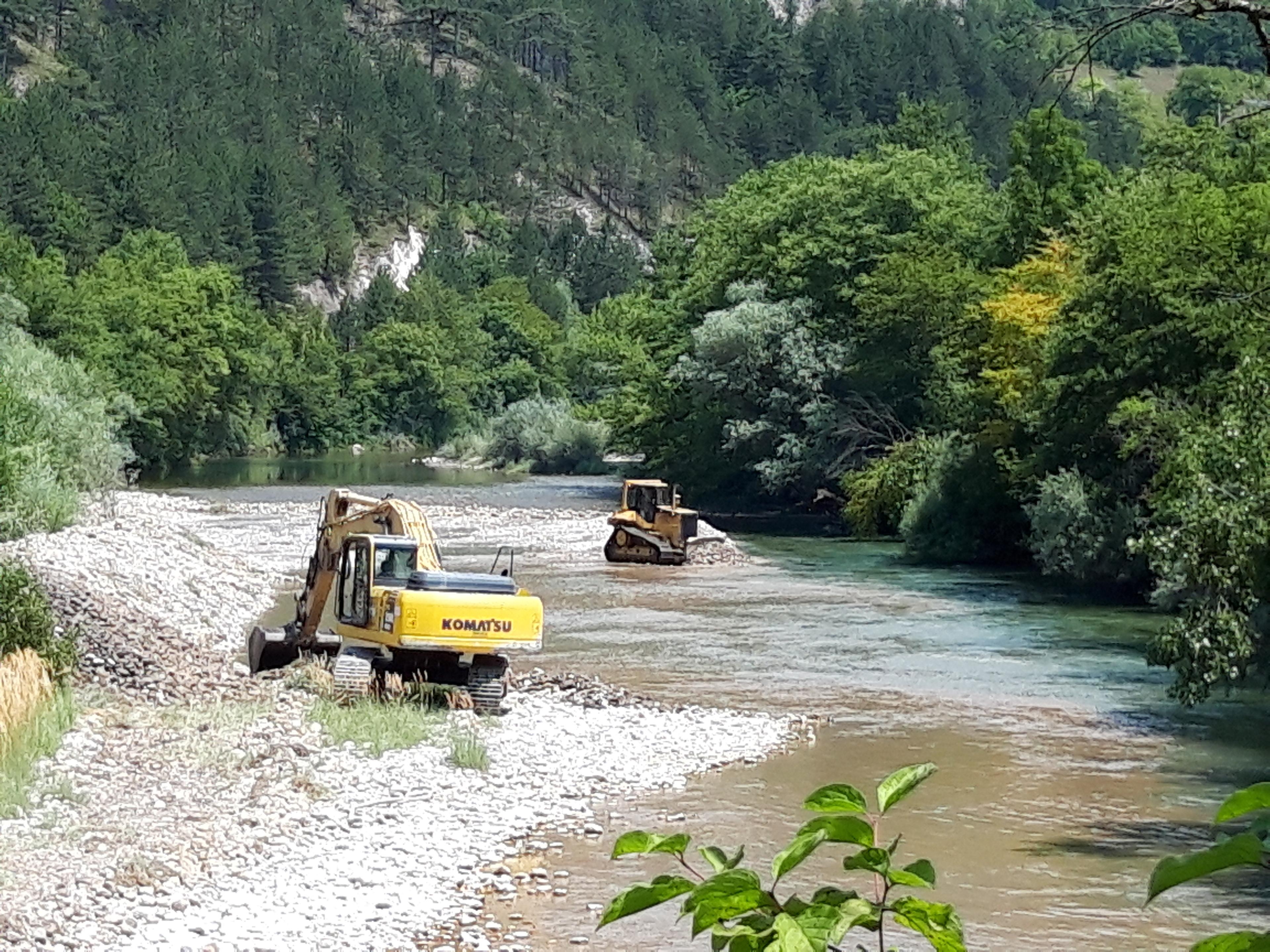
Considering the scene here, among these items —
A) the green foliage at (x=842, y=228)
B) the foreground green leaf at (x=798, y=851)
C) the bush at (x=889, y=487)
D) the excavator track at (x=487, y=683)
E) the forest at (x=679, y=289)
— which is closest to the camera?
the foreground green leaf at (x=798, y=851)

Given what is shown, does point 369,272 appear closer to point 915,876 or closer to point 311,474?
point 311,474

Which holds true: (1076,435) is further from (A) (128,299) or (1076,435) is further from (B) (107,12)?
(B) (107,12)

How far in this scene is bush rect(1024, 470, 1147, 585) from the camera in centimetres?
3481

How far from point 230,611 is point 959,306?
27.1 meters

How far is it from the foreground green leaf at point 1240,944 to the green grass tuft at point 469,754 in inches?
599

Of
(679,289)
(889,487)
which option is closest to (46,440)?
(889,487)

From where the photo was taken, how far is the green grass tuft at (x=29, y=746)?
14.2 meters

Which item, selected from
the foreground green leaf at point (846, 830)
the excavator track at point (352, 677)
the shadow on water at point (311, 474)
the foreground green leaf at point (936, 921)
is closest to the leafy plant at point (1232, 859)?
the foreground green leaf at point (936, 921)

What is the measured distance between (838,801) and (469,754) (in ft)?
49.1

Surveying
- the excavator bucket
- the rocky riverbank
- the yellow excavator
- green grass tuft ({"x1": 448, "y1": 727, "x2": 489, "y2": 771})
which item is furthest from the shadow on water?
green grass tuft ({"x1": 448, "y1": 727, "x2": 489, "y2": 771})

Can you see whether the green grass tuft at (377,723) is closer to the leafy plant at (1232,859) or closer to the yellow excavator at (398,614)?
the yellow excavator at (398,614)

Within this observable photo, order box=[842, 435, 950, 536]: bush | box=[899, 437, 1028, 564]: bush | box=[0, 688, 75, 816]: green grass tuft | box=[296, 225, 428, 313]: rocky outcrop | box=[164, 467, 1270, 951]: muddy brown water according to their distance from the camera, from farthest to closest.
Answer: box=[296, 225, 428, 313]: rocky outcrop, box=[842, 435, 950, 536]: bush, box=[899, 437, 1028, 564]: bush, box=[0, 688, 75, 816]: green grass tuft, box=[164, 467, 1270, 951]: muddy brown water

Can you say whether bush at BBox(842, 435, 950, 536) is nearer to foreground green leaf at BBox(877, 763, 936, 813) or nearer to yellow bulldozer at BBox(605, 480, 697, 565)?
yellow bulldozer at BBox(605, 480, 697, 565)

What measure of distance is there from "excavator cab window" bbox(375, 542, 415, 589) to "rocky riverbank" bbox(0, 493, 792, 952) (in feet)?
5.28
